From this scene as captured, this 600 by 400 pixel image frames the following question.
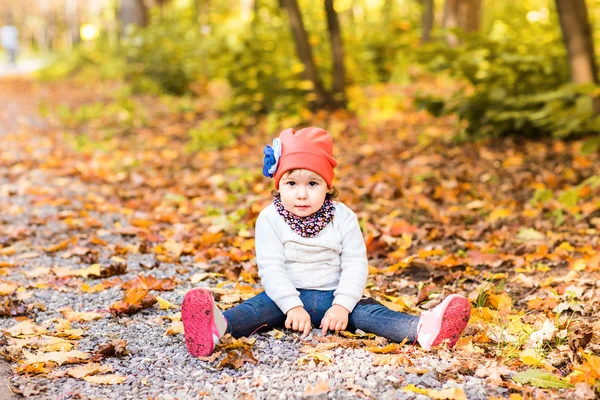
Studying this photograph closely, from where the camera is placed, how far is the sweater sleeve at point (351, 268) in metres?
3.12

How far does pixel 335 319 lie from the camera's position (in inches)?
121

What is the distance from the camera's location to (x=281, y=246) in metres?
3.19

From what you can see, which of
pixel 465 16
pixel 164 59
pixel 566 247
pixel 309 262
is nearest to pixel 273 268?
pixel 309 262

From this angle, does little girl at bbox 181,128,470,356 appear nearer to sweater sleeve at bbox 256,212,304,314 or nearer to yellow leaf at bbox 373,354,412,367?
sweater sleeve at bbox 256,212,304,314

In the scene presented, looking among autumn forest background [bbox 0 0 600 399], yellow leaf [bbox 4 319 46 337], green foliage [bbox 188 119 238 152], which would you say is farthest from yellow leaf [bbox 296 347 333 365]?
green foliage [bbox 188 119 238 152]

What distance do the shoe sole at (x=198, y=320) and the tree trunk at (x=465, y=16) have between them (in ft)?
34.7

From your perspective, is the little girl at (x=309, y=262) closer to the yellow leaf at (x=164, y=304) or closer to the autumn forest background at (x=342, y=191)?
the autumn forest background at (x=342, y=191)

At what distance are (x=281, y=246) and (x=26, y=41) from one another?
87.2 meters

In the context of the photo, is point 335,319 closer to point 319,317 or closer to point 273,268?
point 319,317

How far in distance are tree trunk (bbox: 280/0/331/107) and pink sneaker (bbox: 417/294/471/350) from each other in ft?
24.4

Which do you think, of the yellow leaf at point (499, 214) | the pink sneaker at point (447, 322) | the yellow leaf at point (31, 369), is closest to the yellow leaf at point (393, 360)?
the pink sneaker at point (447, 322)

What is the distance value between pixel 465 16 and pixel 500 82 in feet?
19.1

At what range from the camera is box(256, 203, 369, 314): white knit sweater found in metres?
3.13

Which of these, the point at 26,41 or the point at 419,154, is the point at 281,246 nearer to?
the point at 419,154
